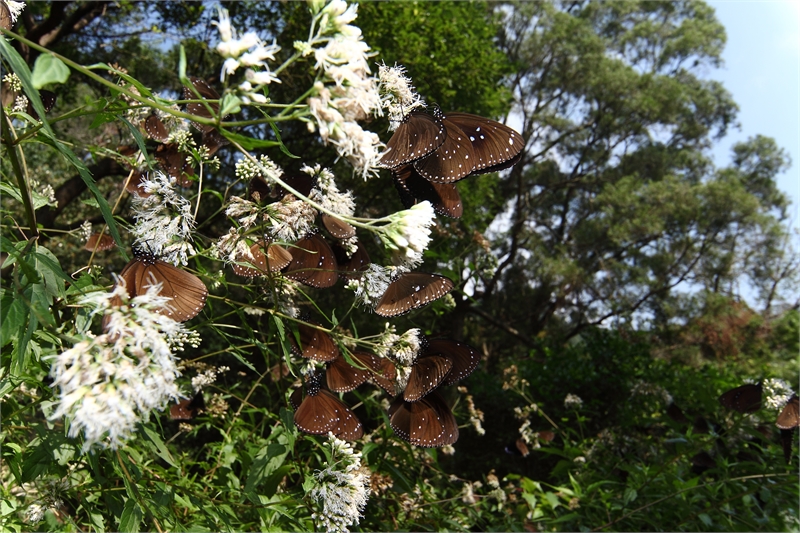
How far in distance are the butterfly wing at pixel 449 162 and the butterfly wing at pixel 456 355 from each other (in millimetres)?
451

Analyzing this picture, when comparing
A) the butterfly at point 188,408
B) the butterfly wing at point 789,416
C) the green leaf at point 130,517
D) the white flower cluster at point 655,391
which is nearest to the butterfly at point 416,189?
the green leaf at point 130,517

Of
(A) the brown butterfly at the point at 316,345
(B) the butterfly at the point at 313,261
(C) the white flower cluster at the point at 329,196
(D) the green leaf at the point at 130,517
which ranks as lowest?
(D) the green leaf at the point at 130,517

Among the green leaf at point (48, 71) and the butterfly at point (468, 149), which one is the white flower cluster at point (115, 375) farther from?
the butterfly at point (468, 149)

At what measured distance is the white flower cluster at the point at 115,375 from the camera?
66cm

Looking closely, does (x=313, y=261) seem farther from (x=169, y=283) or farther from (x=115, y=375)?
(x=115, y=375)

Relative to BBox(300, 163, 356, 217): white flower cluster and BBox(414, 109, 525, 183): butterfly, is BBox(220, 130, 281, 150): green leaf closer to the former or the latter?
BBox(414, 109, 525, 183): butterfly

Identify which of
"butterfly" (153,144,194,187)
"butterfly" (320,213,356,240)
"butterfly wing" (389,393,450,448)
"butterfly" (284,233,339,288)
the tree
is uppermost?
the tree

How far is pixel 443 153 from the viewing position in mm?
1171

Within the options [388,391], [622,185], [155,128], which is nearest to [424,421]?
[388,391]

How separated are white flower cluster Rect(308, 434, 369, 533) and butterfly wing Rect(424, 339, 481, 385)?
311 mm

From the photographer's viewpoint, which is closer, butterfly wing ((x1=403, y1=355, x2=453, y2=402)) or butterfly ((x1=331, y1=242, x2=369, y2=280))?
butterfly wing ((x1=403, y1=355, x2=453, y2=402))

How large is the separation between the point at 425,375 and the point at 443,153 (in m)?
0.51

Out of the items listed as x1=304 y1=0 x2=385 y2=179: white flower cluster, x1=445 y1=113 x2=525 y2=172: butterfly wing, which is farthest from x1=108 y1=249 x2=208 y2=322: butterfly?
x1=445 y1=113 x2=525 y2=172: butterfly wing

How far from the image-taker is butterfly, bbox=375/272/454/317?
1.30 meters
